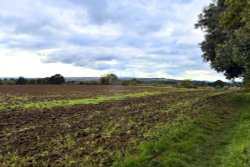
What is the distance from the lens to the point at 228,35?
27.0m

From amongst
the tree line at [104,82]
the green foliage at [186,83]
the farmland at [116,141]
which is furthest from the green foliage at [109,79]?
the farmland at [116,141]

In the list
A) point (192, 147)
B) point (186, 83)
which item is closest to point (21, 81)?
point (186, 83)

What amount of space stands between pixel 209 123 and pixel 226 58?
1189 cm

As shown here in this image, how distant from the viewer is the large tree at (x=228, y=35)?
17.9 meters

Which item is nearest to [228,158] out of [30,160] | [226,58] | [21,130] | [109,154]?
[109,154]

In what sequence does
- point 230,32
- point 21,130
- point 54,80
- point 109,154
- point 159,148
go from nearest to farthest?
point 109,154 < point 159,148 < point 21,130 < point 230,32 < point 54,80

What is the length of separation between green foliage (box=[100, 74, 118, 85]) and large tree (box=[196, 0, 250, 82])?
46161 millimetres

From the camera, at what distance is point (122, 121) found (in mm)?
16234

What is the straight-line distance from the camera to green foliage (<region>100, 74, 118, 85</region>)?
79750 millimetres

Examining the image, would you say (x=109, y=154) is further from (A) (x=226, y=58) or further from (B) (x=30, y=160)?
(A) (x=226, y=58)

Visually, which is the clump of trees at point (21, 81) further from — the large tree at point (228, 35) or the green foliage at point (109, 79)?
the large tree at point (228, 35)

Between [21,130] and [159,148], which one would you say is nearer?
[159,148]

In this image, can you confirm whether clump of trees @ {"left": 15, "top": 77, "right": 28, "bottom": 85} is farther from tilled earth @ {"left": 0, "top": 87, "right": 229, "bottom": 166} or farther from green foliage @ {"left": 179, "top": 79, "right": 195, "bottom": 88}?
tilled earth @ {"left": 0, "top": 87, "right": 229, "bottom": 166}

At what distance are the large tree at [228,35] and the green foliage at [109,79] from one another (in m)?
46.2
